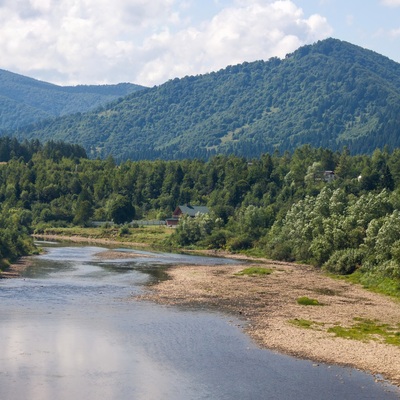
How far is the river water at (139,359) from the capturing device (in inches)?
1769

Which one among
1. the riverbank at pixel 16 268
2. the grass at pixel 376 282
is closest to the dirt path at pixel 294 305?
the grass at pixel 376 282

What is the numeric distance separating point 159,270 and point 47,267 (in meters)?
17.4

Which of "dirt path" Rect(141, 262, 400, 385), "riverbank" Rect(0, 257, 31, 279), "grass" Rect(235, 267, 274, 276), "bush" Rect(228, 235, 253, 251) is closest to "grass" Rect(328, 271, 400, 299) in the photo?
"dirt path" Rect(141, 262, 400, 385)

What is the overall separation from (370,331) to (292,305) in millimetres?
15497

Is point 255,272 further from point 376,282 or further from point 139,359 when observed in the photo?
point 139,359

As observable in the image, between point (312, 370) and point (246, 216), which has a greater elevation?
point (246, 216)

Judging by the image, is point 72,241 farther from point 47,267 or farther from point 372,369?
point 372,369

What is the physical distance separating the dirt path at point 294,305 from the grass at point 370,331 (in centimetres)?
98

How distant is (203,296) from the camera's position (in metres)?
82.9

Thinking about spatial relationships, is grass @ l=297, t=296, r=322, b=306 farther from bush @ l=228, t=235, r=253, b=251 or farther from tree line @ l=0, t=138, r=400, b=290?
bush @ l=228, t=235, r=253, b=251

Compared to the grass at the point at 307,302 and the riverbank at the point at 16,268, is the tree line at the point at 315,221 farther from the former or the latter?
the grass at the point at 307,302

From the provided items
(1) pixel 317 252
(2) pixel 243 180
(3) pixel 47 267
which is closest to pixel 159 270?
(3) pixel 47 267

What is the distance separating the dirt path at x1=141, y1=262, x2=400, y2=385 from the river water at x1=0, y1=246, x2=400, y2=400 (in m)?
2.41

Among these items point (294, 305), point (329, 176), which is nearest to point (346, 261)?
point (294, 305)
